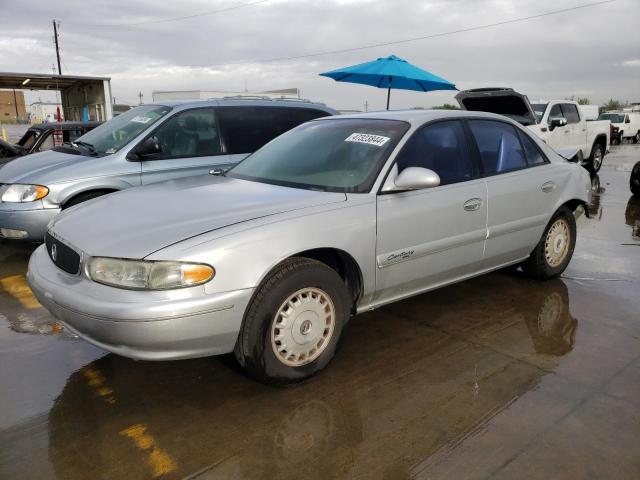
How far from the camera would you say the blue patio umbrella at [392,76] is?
1019 cm

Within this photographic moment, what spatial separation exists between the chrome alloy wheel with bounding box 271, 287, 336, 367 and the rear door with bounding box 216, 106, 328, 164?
11.7 feet

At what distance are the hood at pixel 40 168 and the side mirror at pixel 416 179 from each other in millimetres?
3637

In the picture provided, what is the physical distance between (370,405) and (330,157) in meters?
1.69

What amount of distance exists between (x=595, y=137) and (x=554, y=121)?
9.80 feet

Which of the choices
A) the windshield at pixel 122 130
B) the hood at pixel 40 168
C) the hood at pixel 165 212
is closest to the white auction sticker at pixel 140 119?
the windshield at pixel 122 130

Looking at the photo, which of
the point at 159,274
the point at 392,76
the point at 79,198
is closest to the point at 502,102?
the point at 392,76

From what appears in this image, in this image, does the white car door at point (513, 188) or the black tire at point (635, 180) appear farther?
the black tire at point (635, 180)

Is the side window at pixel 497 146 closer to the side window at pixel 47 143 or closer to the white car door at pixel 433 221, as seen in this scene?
the white car door at pixel 433 221

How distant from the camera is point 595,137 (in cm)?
1340

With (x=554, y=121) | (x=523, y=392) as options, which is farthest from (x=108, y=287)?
(x=554, y=121)

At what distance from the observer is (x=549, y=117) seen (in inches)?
458

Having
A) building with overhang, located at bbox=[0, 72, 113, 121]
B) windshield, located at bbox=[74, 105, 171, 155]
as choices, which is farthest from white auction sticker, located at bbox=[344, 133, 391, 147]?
building with overhang, located at bbox=[0, 72, 113, 121]

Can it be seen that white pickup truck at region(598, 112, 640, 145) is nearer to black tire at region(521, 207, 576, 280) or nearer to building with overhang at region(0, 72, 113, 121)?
building with overhang at region(0, 72, 113, 121)

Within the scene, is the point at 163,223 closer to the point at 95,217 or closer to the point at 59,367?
the point at 95,217
